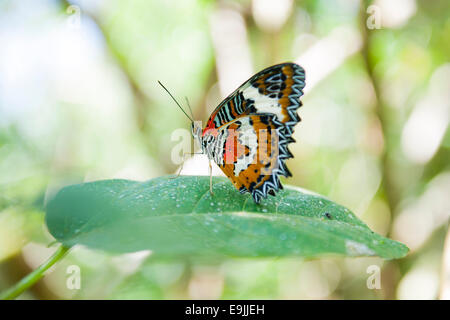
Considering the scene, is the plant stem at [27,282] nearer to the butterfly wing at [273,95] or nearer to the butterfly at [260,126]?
the butterfly at [260,126]

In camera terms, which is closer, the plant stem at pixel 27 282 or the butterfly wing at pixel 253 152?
the plant stem at pixel 27 282

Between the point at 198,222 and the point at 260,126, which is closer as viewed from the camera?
the point at 198,222

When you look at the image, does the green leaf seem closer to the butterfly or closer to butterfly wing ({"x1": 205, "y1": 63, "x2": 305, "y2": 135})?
the butterfly

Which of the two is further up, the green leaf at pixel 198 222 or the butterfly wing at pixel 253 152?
the butterfly wing at pixel 253 152

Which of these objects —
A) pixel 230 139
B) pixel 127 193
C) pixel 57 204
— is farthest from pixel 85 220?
pixel 230 139

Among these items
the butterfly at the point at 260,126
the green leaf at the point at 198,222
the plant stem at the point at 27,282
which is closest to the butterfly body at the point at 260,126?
the butterfly at the point at 260,126

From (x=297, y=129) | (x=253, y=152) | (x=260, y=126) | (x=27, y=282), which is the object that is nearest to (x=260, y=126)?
(x=260, y=126)

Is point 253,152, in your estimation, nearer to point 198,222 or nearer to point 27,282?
point 198,222
